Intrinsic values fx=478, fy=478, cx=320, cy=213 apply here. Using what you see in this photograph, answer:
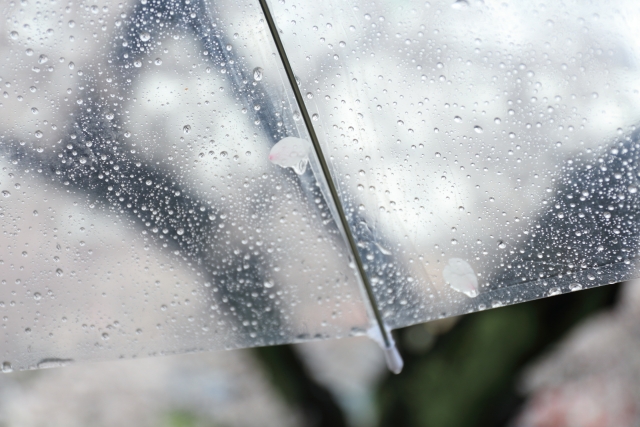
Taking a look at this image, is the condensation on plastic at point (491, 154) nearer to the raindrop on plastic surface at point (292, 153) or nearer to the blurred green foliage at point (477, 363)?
the raindrop on plastic surface at point (292, 153)

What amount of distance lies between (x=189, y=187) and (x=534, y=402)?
1.88 meters

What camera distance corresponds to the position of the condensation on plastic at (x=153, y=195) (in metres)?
0.64

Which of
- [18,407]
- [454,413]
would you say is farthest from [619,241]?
[18,407]

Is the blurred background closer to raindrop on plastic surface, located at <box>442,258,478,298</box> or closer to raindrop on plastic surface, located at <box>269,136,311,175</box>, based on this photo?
raindrop on plastic surface, located at <box>442,258,478,298</box>

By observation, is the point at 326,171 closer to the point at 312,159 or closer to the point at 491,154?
the point at 312,159

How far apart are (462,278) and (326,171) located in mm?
242

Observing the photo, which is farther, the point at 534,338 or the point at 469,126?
the point at 534,338

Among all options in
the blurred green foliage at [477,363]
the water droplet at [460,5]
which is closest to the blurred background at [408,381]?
the blurred green foliage at [477,363]

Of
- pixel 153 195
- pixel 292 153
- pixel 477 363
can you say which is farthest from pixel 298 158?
pixel 477 363

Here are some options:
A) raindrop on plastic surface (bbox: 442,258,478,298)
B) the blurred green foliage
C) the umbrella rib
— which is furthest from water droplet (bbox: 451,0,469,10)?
the blurred green foliage

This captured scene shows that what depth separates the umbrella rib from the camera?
64cm

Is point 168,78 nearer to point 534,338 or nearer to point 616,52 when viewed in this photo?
point 616,52

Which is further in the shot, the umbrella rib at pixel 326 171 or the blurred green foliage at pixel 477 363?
the blurred green foliage at pixel 477 363

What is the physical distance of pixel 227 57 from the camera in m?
0.65
